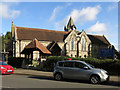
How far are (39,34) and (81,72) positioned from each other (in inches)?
1382

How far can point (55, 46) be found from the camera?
1672 inches

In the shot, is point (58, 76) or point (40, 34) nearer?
point (58, 76)

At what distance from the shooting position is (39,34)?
1777 inches

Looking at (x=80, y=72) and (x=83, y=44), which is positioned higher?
(x=83, y=44)

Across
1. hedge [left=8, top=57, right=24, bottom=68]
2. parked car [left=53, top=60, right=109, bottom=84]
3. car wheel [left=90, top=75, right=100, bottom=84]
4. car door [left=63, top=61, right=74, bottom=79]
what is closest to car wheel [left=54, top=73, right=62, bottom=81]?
parked car [left=53, top=60, right=109, bottom=84]

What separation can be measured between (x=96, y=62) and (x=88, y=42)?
32.3 meters

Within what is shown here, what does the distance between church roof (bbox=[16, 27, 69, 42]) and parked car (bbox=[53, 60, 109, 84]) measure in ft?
97.0

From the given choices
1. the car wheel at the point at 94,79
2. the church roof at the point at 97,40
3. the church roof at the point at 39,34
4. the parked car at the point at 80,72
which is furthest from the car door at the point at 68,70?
the church roof at the point at 97,40

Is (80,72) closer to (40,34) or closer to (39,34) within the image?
(39,34)

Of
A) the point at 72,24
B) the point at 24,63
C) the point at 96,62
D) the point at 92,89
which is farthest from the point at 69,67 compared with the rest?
the point at 72,24

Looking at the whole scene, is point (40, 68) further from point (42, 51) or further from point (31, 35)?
point (31, 35)

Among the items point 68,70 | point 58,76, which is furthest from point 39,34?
point 68,70

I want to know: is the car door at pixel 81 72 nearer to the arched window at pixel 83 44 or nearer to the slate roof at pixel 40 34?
the slate roof at pixel 40 34

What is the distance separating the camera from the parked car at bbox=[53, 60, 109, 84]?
10930mm
